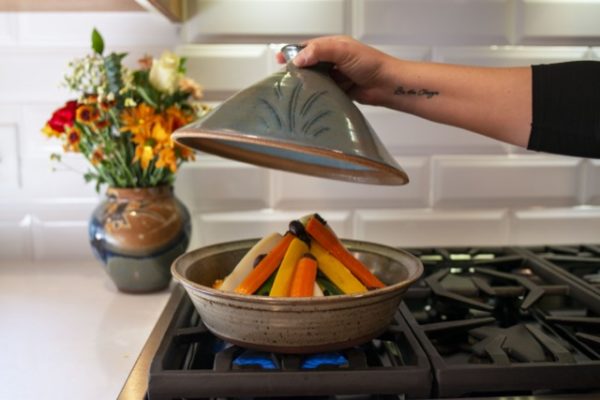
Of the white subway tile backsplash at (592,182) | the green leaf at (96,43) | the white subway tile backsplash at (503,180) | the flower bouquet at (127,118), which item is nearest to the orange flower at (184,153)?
the flower bouquet at (127,118)

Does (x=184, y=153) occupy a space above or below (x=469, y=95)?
below

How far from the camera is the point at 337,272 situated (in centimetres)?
72

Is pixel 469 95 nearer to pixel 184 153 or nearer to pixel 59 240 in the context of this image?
pixel 184 153

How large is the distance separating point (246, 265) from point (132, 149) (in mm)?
389

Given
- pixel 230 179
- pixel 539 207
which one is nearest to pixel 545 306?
pixel 539 207

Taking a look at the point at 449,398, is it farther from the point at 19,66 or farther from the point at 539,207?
the point at 19,66

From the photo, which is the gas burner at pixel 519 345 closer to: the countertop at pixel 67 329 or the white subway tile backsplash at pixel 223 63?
the countertop at pixel 67 329

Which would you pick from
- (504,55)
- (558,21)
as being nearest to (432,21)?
(504,55)

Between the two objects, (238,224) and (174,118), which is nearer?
(174,118)

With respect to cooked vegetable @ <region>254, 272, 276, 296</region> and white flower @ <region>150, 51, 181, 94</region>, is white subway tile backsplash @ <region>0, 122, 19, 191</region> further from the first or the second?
cooked vegetable @ <region>254, 272, 276, 296</region>

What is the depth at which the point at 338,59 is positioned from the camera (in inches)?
30.6

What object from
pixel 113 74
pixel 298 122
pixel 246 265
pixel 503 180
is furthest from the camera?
pixel 503 180

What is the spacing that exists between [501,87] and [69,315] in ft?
2.52

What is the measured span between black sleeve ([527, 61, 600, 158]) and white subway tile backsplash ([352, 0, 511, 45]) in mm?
415
